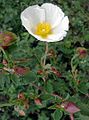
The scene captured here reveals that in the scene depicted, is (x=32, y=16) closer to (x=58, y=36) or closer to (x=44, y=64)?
(x=58, y=36)

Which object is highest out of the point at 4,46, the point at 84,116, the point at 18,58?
the point at 4,46

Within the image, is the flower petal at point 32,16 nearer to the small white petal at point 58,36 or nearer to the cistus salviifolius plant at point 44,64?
the cistus salviifolius plant at point 44,64

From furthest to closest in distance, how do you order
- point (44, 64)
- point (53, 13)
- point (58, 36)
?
point (44, 64) → point (53, 13) → point (58, 36)

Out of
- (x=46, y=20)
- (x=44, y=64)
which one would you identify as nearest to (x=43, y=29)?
(x=46, y=20)

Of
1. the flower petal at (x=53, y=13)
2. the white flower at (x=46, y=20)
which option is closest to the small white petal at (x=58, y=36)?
the white flower at (x=46, y=20)

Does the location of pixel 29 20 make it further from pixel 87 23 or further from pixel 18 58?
pixel 87 23

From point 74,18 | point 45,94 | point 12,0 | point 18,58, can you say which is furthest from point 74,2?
point 45,94

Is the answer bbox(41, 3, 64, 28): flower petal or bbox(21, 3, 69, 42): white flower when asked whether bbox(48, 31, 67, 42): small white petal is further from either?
bbox(41, 3, 64, 28): flower petal
